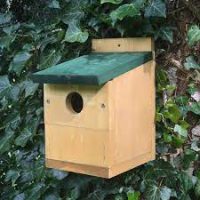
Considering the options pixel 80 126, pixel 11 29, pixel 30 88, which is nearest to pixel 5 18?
pixel 11 29

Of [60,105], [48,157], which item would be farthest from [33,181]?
[60,105]

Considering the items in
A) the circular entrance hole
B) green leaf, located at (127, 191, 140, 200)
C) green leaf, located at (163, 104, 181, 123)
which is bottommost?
green leaf, located at (127, 191, 140, 200)

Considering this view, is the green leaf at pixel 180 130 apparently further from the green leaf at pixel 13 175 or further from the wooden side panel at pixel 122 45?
the green leaf at pixel 13 175

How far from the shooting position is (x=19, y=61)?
87.7 inches

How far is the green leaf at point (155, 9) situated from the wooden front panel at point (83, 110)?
37 centimetres

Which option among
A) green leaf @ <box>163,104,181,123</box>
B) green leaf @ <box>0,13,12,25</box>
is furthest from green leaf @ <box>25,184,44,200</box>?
green leaf @ <box>0,13,12,25</box>

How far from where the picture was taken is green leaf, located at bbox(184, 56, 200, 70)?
1.98 meters

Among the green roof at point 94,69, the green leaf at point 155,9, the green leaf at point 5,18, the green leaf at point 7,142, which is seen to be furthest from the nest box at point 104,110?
the green leaf at point 5,18

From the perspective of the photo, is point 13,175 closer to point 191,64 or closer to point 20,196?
point 20,196

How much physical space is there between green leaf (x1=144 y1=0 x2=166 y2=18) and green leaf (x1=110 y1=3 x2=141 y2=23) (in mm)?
41

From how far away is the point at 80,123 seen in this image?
178cm

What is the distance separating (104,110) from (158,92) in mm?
377

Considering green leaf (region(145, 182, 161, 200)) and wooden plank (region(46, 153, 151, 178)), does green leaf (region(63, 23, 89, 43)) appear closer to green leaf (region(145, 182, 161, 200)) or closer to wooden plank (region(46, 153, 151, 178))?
wooden plank (region(46, 153, 151, 178))

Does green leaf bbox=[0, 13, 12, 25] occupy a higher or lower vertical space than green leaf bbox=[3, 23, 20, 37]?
higher
